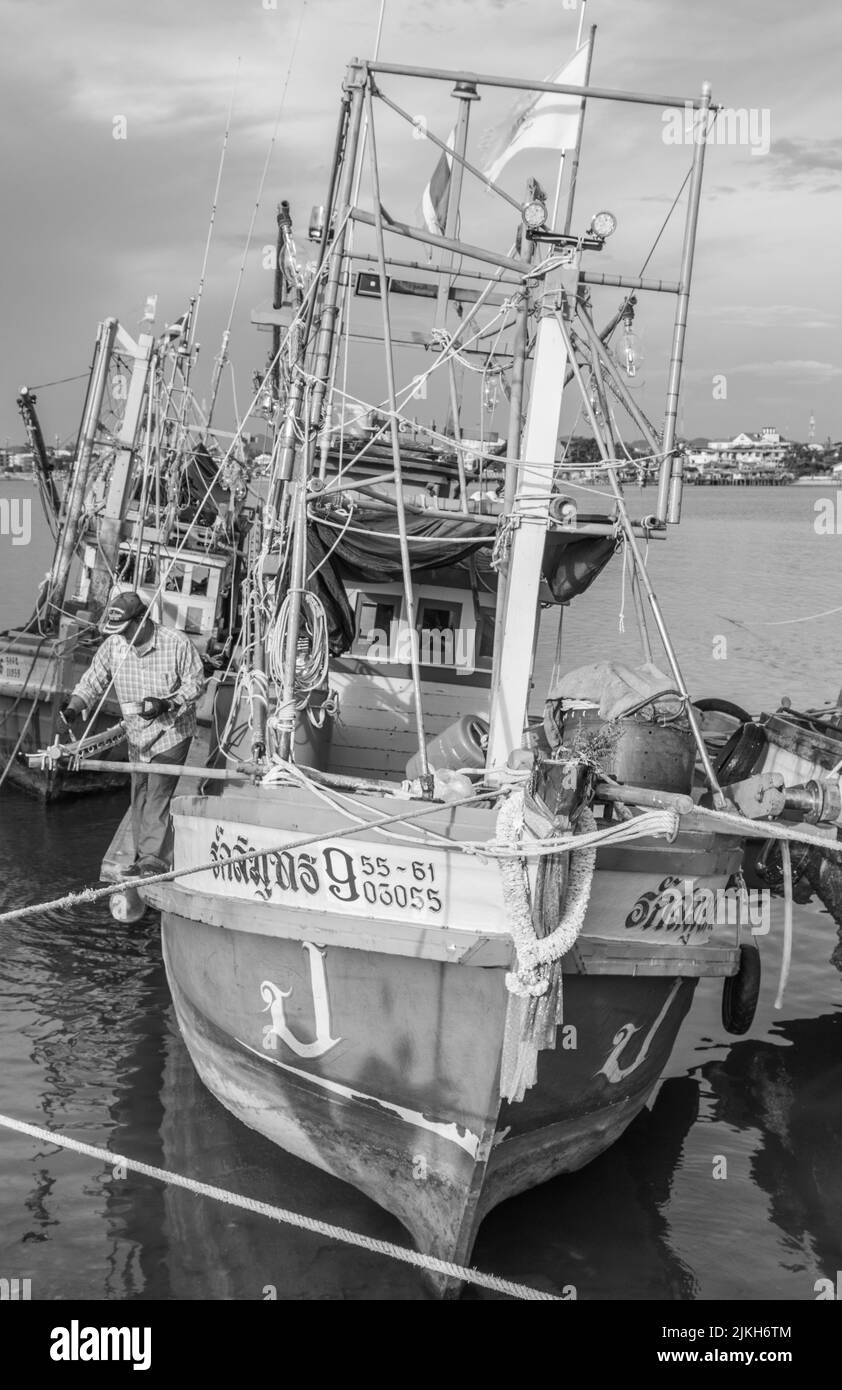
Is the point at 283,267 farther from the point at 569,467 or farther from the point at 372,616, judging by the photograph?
the point at 569,467

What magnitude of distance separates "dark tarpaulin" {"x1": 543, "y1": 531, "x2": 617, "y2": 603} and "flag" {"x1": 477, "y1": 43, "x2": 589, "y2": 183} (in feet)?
8.44

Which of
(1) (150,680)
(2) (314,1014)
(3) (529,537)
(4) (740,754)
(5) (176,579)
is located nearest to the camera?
(2) (314,1014)

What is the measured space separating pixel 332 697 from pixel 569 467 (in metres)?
3.24

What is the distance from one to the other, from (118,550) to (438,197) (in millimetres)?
12033

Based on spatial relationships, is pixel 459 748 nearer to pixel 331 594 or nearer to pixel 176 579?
pixel 331 594

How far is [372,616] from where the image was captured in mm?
11359

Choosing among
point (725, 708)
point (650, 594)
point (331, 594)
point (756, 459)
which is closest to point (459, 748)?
point (650, 594)

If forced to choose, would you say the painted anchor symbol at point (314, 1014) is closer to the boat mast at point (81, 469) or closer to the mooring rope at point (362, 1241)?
the mooring rope at point (362, 1241)

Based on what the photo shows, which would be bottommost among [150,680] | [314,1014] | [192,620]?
[314,1014]

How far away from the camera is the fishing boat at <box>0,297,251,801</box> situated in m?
18.0

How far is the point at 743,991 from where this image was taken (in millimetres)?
9219

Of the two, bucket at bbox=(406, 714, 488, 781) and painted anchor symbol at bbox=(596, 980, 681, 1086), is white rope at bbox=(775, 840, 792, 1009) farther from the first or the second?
bucket at bbox=(406, 714, 488, 781)

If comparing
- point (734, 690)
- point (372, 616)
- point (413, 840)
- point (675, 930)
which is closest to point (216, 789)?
point (413, 840)

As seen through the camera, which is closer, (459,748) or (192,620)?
(459,748)
